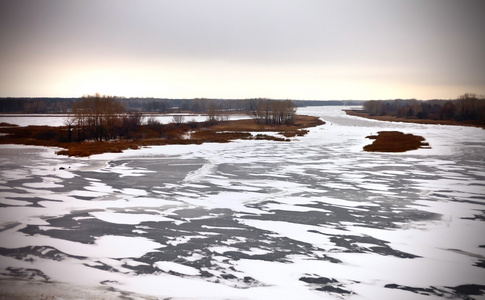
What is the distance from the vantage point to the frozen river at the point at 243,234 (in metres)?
6.50

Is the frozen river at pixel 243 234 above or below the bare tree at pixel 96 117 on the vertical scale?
below

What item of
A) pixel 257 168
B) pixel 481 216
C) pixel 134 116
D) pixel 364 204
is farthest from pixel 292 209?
pixel 134 116

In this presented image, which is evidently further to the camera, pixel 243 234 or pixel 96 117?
pixel 96 117

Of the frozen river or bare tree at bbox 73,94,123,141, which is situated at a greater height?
bare tree at bbox 73,94,123,141

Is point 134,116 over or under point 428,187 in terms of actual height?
over

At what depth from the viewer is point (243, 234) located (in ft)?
29.8

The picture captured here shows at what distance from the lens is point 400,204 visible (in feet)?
39.9

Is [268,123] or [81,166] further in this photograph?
[268,123]

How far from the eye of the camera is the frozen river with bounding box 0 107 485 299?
650cm

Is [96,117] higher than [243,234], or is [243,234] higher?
[96,117]

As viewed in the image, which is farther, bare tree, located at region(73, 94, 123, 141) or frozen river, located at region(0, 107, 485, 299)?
bare tree, located at region(73, 94, 123, 141)

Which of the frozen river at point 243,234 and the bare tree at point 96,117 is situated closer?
the frozen river at point 243,234

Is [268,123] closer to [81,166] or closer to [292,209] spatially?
[81,166]

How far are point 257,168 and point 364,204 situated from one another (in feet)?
28.1
